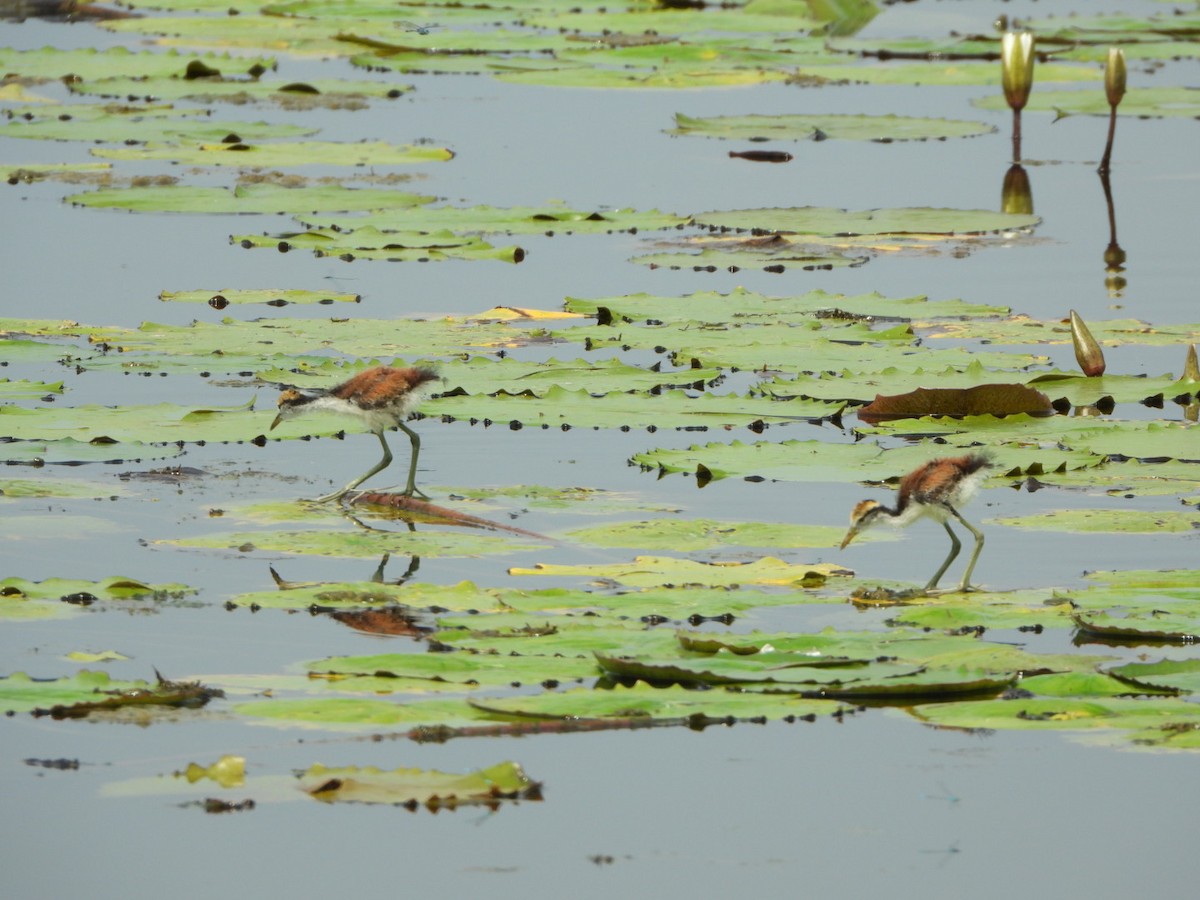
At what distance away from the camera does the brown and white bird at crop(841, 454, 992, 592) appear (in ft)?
18.9

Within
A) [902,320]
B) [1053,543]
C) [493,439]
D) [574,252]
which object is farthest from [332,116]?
[1053,543]

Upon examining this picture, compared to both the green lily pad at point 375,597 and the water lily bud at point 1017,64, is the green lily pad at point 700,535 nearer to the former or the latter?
the green lily pad at point 375,597

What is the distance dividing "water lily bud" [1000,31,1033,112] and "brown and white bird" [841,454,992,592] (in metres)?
8.39

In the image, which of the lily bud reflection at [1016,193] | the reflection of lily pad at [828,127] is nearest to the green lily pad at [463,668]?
the lily bud reflection at [1016,193]

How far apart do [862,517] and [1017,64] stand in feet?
28.5

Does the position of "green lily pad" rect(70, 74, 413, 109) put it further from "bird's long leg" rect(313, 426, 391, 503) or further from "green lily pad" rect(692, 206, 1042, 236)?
"bird's long leg" rect(313, 426, 391, 503)

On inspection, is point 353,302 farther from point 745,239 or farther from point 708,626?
point 708,626

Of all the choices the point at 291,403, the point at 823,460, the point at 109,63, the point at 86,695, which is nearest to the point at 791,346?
the point at 823,460

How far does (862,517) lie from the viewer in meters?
5.77

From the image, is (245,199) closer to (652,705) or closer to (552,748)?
(552,748)

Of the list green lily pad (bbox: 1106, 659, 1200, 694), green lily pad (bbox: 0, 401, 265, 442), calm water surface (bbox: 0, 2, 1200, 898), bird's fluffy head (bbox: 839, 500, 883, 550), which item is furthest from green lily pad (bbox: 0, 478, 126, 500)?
green lily pad (bbox: 1106, 659, 1200, 694)

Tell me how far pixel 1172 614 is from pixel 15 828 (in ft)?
8.95

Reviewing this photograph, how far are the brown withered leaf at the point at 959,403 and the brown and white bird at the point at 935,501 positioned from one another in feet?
5.56

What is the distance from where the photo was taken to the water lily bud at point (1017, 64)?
1370cm
